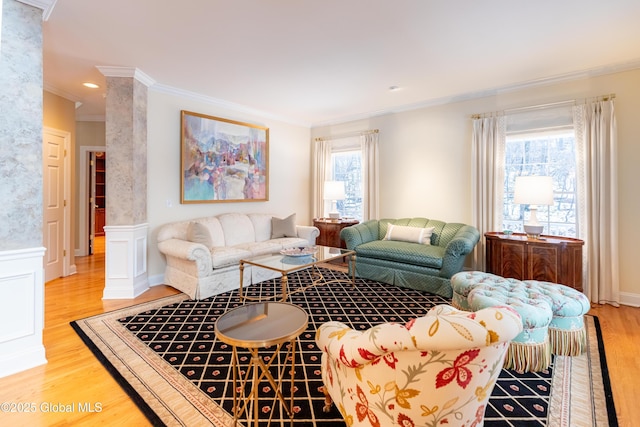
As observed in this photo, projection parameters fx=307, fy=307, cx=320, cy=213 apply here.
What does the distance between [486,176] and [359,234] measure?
78.4 inches

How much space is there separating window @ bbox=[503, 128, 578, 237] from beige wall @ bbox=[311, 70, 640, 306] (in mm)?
430

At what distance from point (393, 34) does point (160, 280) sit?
4189mm

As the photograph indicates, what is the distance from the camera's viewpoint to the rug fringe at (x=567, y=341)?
2389 millimetres

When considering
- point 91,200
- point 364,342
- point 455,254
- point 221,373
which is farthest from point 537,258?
point 91,200

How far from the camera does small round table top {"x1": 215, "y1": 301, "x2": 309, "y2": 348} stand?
1.48 meters

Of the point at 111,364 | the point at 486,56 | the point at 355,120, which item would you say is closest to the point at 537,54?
the point at 486,56

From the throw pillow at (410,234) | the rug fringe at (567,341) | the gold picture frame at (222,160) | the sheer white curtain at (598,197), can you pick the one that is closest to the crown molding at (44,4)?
the gold picture frame at (222,160)

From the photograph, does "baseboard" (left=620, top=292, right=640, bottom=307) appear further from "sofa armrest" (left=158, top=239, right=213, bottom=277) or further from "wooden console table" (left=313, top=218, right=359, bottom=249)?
"sofa armrest" (left=158, top=239, right=213, bottom=277)

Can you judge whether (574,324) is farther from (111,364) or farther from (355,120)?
(355,120)

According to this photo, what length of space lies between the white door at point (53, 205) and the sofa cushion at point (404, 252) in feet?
14.9

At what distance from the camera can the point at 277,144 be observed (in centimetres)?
597

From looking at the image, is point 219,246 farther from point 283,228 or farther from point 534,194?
point 534,194

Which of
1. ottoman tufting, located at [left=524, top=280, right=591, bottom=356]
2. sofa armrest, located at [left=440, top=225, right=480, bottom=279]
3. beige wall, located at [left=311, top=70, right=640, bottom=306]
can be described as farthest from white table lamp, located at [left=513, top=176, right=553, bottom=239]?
ottoman tufting, located at [left=524, top=280, right=591, bottom=356]

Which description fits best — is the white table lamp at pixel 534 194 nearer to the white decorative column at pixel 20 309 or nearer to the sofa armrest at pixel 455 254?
the sofa armrest at pixel 455 254
